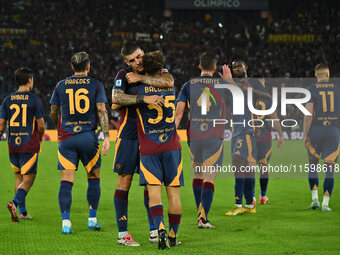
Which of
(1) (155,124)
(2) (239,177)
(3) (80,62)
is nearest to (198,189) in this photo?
(2) (239,177)

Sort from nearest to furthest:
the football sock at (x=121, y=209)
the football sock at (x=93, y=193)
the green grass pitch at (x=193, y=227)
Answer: the green grass pitch at (x=193, y=227)
the football sock at (x=121, y=209)
the football sock at (x=93, y=193)

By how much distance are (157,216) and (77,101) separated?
74.7 inches

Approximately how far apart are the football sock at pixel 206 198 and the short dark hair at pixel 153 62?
7.40 ft

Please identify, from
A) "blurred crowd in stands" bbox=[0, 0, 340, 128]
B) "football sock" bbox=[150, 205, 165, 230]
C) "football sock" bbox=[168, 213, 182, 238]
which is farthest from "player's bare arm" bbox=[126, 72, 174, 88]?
"blurred crowd in stands" bbox=[0, 0, 340, 128]

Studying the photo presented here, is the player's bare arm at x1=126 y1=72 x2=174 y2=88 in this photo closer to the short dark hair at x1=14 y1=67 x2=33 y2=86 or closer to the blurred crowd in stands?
the short dark hair at x1=14 y1=67 x2=33 y2=86

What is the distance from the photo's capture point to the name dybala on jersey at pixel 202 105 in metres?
8.04

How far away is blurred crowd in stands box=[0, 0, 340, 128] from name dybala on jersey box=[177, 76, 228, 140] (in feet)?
85.2

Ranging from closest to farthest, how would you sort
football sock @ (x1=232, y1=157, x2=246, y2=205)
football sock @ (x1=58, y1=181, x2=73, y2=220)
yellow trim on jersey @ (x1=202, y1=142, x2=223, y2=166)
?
football sock @ (x1=58, y1=181, x2=73, y2=220) < yellow trim on jersey @ (x1=202, y1=142, x2=223, y2=166) < football sock @ (x1=232, y1=157, x2=246, y2=205)

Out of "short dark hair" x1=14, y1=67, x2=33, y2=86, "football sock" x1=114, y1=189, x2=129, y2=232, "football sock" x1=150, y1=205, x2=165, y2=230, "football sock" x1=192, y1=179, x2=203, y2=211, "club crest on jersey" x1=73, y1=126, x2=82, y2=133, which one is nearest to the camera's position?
"football sock" x1=150, y1=205, x2=165, y2=230

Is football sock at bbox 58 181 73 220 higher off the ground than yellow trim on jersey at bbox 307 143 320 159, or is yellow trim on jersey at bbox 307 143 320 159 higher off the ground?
yellow trim on jersey at bbox 307 143 320 159

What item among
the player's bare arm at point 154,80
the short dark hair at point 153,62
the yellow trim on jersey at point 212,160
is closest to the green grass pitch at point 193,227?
the yellow trim on jersey at point 212,160

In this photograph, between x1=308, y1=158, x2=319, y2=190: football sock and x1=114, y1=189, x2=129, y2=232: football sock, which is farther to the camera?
x1=308, y1=158, x2=319, y2=190: football sock

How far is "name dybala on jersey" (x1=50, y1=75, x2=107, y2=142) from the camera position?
748 centimetres

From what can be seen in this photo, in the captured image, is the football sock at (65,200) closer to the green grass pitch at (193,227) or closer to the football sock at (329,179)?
the green grass pitch at (193,227)
